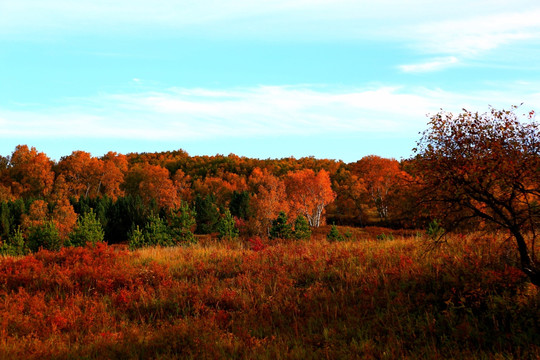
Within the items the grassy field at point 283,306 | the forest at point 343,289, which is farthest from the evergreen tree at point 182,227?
the grassy field at point 283,306

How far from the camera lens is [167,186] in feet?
297

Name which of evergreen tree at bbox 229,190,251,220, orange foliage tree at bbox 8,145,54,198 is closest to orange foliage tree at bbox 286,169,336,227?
evergreen tree at bbox 229,190,251,220

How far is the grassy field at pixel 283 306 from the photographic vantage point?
729 centimetres

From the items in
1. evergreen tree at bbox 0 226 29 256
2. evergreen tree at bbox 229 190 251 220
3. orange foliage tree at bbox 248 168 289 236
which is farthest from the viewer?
evergreen tree at bbox 229 190 251 220

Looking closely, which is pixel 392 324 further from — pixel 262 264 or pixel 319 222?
pixel 319 222

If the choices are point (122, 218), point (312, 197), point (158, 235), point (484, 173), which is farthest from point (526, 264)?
point (312, 197)

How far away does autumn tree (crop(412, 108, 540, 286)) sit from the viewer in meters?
8.25

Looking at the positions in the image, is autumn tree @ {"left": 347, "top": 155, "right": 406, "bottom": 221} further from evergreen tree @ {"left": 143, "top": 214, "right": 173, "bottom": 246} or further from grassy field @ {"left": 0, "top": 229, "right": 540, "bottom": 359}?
grassy field @ {"left": 0, "top": 229, "right": 540, "bottom": 359}

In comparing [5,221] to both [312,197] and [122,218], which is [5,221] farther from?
[312,197]

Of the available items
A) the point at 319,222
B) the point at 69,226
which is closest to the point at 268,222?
the point at 319,222

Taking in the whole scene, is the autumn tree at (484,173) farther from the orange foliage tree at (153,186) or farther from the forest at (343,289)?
the orange foliage tree at (153,186)

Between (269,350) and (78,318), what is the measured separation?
463 cm

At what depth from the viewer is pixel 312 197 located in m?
81.9

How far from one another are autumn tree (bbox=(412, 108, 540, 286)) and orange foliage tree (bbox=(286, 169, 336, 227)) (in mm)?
69613
